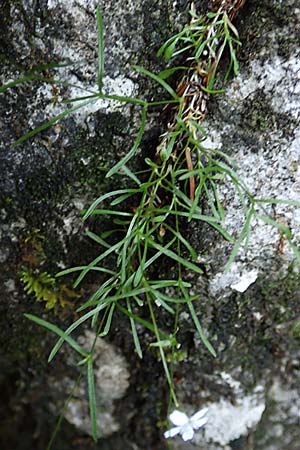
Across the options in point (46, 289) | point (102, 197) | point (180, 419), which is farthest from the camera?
point (46, 289)

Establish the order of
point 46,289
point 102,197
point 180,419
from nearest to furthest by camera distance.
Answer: point 102,197 < point 180,419 < point 46,289

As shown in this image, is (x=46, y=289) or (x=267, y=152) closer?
(x=267, y=152)

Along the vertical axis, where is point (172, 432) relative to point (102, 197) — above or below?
below

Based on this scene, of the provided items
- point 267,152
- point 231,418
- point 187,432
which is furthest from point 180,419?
point 267,152

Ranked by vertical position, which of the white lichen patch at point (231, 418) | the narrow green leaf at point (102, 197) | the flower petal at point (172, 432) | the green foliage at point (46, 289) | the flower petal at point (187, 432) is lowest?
the white lichen patch at point (231, 418)

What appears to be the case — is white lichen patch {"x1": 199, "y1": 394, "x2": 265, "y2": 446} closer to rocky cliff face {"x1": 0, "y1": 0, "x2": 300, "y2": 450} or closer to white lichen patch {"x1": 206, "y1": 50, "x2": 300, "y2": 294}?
rocky cliff face {"x1": 0, "y1": 0, "x2": 300, "y2": 450}

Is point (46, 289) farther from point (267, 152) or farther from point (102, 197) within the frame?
point (267, 152)

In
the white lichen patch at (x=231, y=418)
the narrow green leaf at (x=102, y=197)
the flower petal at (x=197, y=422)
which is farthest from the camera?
the white lichen patch at (x=231, y=418)

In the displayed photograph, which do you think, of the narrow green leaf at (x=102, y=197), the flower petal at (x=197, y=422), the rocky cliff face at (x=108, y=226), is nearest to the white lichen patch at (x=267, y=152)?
the rocky cliff face at (x=108, y=226)

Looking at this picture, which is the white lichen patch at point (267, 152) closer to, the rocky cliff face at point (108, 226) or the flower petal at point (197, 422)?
the rocky cliff face at point (108, 226)
